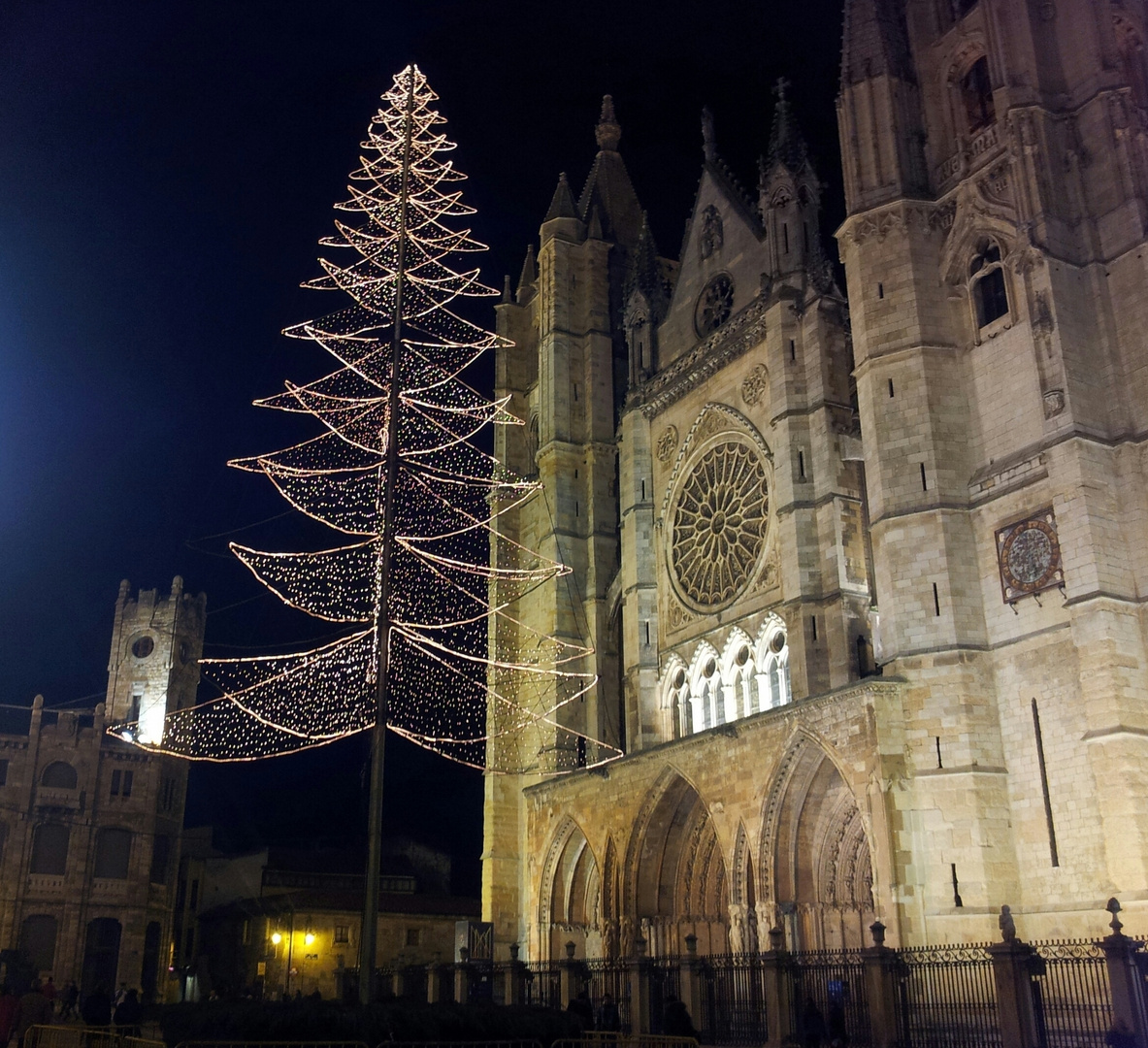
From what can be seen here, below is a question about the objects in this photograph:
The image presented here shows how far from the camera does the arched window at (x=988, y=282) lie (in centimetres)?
2073

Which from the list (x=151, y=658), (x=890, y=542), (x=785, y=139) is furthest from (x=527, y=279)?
(x=151, y=658)

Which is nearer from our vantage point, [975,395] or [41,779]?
[975,395]

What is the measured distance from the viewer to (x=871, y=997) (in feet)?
48.0

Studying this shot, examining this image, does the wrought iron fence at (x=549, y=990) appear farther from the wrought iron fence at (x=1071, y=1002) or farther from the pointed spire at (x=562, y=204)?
the pointed spire at (x=562, y=204)

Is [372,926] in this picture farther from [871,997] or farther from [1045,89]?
[1045,89]

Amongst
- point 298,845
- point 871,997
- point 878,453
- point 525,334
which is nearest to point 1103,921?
point 871,997

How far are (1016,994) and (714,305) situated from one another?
760 inches

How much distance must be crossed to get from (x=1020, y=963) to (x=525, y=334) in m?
29.0

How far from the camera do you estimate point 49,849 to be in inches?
1727

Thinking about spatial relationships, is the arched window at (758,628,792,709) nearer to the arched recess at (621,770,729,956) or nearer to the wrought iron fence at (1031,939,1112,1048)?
the arched recess at (621,770,729,956)

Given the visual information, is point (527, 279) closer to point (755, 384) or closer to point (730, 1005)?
point (755, 384)

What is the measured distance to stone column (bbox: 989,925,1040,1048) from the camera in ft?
41.7

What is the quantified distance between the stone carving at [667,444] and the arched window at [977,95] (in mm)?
10010

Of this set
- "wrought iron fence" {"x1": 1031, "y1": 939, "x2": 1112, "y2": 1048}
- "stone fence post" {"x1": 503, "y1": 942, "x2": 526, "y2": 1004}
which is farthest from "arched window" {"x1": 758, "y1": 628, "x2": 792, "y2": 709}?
"wrought iron fence" {"x1": 1031, "y1": 939, "x2": 1112, "y2": 1048}
